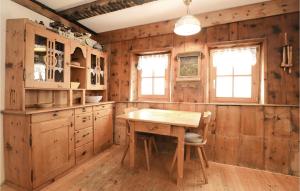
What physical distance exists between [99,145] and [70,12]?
7.32 feet

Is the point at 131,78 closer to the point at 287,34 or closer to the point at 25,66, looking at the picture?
the point at 25,66

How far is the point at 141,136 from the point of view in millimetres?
2365

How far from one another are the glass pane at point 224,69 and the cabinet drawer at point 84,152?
249cm

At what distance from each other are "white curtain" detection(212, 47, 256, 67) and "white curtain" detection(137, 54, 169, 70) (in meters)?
0.89

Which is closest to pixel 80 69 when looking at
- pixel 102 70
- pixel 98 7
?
pixel 102 70

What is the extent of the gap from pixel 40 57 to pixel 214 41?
2.55 meters

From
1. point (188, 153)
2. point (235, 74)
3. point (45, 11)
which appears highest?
point (45, 11)

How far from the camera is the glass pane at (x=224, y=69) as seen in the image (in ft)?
8.90

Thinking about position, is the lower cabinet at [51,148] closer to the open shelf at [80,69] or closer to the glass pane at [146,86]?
the open shelf at [80,69]

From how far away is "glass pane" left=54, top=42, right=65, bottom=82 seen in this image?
2.19 meters

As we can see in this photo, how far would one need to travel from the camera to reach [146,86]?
334 centimetres

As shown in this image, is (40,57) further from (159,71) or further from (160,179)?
(160,179)

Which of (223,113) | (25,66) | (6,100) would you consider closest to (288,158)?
(223,113)

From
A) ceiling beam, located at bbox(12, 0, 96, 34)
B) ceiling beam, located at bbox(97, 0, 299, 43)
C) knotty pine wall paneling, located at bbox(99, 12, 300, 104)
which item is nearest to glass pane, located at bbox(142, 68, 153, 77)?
knotty pine wall paneling, located at bbox(99, 12, 300, 104)
